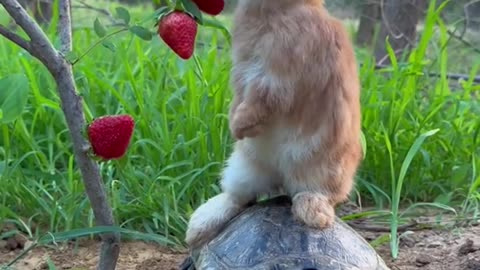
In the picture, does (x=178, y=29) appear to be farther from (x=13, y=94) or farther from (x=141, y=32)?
(x=13, y=94)

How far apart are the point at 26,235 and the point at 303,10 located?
1.12 meters

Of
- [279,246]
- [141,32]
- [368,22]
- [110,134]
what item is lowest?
[368,22]

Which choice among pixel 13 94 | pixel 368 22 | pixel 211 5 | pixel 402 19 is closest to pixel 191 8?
pixel 211 5

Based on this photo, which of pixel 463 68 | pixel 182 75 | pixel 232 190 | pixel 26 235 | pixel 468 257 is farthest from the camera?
pixel 463 68

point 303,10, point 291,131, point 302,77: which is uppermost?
point 303,10

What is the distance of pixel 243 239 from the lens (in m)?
1.60

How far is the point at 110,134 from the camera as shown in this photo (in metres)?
1.53

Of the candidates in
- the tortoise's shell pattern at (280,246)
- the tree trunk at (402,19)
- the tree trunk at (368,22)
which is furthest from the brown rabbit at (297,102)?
the tree trunk at (368,22)

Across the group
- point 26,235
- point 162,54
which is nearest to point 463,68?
point 162,54

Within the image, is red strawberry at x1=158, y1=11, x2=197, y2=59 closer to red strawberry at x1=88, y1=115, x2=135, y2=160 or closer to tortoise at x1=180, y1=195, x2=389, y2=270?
red strawberry at x1=88, y1=115, x2=135, y2=160

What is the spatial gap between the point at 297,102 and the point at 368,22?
337 cm

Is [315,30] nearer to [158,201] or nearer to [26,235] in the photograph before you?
[158,201]

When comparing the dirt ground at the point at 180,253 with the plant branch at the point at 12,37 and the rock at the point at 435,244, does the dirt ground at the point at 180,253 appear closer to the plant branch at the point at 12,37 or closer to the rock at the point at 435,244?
the rock at the point at 435,244

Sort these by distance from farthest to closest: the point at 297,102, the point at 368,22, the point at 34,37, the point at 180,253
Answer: the point at 368,22
the point at 180,253
the point at 34,37
the point at 297,102
